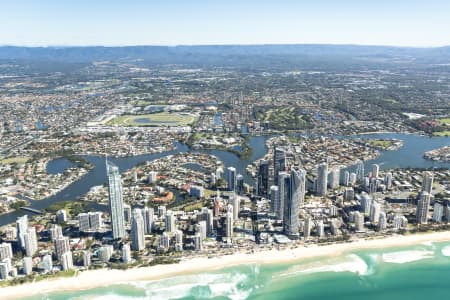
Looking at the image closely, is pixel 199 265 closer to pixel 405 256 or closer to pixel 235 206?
pixel 235 206

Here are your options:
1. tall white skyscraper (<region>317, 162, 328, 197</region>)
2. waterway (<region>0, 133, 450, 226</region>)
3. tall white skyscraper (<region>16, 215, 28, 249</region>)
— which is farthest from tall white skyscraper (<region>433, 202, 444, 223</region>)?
tall white skyscraper (<region>16, 215, 28, 249</region>)

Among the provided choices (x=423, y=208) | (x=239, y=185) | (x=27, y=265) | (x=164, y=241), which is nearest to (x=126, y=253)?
(x=164, y=241)

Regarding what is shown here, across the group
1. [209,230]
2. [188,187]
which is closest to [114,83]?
[188,187]

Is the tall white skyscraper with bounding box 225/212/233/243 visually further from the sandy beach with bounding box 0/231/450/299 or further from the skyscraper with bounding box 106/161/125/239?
the skyscraper with bounding box 106/161/125/239

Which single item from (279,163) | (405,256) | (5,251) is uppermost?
(279,163)

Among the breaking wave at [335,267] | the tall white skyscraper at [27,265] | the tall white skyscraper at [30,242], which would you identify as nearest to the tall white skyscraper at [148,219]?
the tall white skyscraper at [30,242]

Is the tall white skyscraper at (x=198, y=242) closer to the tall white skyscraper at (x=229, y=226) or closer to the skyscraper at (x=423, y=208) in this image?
the tall white skyscraper at (x=229, y=226)
